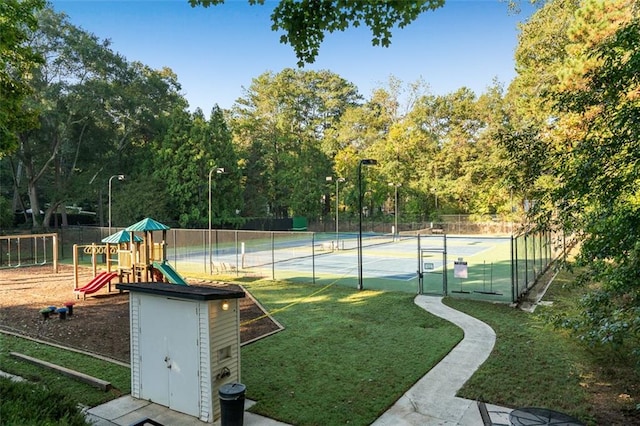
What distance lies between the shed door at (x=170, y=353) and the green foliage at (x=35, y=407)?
70.9 inches

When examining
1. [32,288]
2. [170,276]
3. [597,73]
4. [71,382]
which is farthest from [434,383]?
[32,288]

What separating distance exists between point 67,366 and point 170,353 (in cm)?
326

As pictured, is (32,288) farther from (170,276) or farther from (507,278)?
(507,278)

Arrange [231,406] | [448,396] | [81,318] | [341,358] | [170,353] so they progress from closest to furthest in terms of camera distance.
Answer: [231,406] < [170,353] < [448,396] < [341,358] < [81,318]

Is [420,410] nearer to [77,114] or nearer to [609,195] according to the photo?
[609,195]

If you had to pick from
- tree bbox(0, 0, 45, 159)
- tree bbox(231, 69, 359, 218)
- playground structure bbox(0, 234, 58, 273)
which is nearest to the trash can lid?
tree bbox(0, 0, 45, 159)

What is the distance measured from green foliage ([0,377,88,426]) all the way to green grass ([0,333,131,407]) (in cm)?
149

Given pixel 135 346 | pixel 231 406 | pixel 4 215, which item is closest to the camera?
pixel 231 406

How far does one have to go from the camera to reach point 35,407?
4.57 metres

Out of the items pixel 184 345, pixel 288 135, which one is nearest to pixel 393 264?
pixel 184 345

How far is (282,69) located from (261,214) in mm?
28183

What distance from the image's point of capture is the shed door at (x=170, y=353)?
6703mm

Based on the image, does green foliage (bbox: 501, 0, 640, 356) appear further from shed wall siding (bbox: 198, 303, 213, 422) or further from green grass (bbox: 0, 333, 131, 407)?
green grass (bbox: 0, 333, 131, 407)

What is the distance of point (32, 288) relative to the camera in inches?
707
